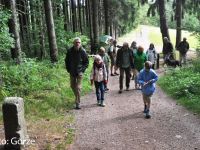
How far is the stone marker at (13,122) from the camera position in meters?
7.86

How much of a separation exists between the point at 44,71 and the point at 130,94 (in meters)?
3.69

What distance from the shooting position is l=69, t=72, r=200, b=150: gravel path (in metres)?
8.82

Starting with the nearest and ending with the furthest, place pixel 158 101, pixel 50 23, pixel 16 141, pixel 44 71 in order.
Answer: pixel 16 141, pixel 158 101, pixel 44 71, pixel 50 23

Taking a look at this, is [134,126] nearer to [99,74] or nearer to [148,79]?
[148,79]

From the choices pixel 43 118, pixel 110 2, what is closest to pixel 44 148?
pixel 43 118

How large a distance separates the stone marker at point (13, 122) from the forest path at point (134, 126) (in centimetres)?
124

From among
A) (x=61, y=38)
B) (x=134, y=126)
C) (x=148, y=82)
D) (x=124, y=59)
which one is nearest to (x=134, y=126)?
(x=134, y=126)

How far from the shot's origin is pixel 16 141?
800 cm

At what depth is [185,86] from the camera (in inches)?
579

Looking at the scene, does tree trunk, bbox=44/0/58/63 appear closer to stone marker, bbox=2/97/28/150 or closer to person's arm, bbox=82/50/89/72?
person's arm, bbox=82/50/89/72

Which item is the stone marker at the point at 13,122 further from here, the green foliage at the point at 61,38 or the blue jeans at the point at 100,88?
the green foliage at the point at 61,38

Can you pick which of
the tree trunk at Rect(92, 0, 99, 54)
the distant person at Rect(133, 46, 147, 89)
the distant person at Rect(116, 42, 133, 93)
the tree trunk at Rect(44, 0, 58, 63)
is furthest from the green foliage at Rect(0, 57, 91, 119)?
the tree trunk at Rect(92, 0, 99, 54)

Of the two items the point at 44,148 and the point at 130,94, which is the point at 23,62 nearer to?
the point at 130,94

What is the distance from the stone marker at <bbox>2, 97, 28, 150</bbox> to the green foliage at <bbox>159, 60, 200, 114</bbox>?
5839 mm
